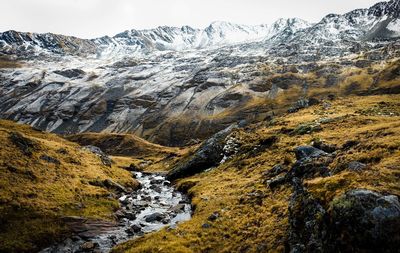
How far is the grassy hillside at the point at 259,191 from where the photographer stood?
2988cm

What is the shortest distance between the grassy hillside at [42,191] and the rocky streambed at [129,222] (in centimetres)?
176

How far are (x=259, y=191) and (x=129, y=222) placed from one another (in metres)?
17.8

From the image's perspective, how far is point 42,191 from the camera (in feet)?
183

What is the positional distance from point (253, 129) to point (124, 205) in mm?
50738

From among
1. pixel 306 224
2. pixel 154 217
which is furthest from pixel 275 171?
pixel 306 224

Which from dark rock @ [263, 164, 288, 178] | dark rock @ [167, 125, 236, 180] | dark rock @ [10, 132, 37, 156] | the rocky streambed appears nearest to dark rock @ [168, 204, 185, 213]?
the rocky streambed

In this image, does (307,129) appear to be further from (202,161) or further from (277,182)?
(277,182)

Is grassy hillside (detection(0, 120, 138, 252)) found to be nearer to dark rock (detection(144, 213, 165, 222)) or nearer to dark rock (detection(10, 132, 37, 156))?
dark rock (detection(10, 132, 37, 156))

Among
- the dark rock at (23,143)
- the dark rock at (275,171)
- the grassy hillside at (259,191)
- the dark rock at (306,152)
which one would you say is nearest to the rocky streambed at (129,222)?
the grassy hillside at (259,191)

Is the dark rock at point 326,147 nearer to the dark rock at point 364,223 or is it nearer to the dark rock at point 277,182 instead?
the dark rock at point 277,182

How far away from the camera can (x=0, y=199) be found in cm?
4956

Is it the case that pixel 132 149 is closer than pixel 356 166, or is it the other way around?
pixel 356 166

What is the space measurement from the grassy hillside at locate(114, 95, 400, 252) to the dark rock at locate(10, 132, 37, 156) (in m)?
27.2

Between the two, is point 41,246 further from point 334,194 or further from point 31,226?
point 334,194
